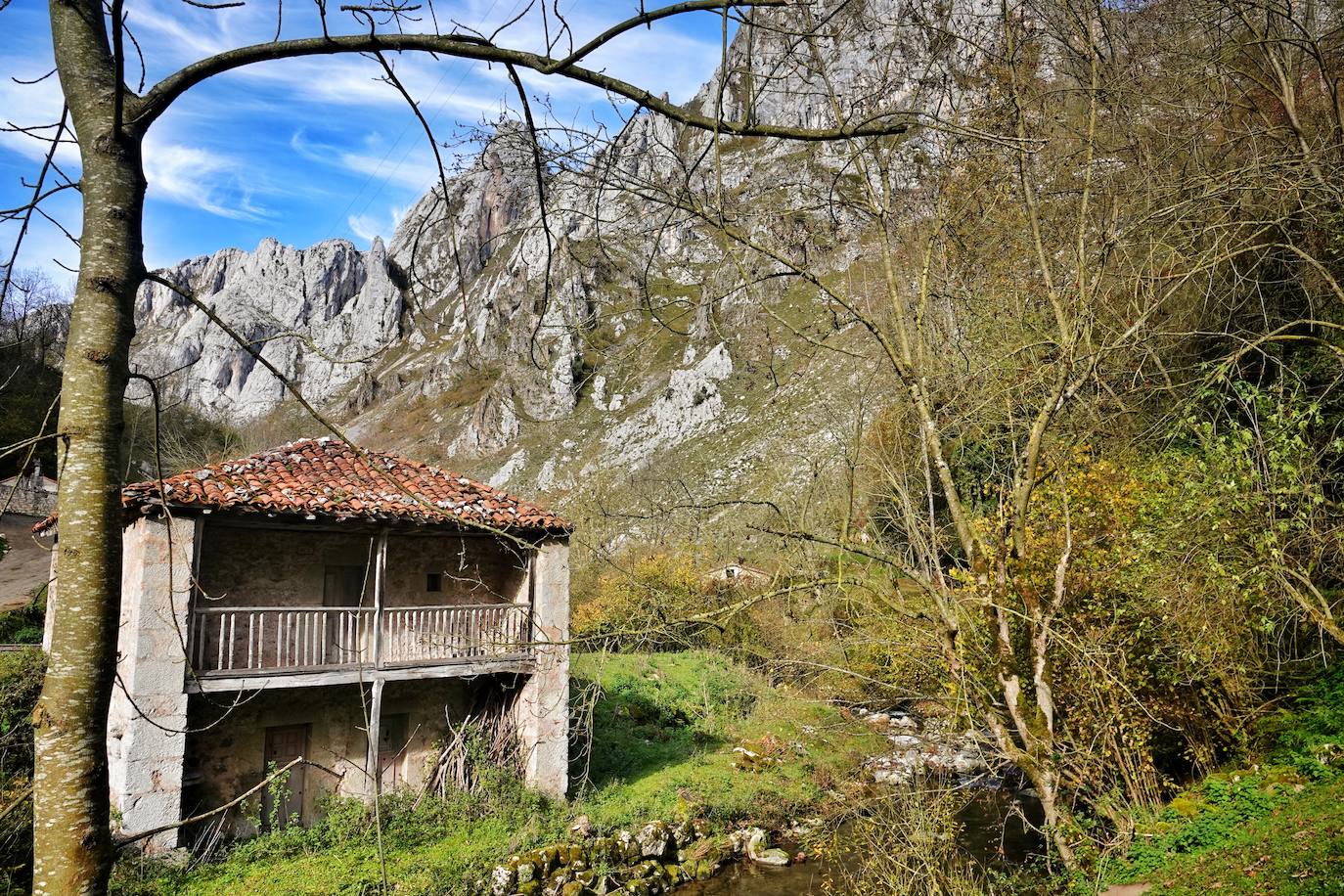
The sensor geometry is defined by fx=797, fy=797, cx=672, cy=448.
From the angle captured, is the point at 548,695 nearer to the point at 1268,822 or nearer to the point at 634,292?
the point at 1268,822

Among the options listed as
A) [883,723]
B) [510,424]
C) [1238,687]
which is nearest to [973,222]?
[1238,687]

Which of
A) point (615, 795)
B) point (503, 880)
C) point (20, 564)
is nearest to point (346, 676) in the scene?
point (503, 880)

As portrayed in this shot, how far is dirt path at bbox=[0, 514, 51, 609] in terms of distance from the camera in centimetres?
2040

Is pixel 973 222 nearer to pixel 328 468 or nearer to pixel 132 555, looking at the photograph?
pixel 328 468

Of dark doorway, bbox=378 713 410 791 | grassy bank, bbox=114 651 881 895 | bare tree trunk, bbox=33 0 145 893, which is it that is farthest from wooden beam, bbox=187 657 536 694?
bare tree trunk, bbox=33 0 145 893

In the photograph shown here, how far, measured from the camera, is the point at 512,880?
35.1 feet

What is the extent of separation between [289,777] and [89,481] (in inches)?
502

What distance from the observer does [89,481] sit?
1.65m

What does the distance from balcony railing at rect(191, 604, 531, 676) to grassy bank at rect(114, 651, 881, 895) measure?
2125 millimetres

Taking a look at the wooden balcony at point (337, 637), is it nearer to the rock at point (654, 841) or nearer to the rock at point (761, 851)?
the rock at point (654, 841)

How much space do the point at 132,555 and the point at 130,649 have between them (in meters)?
1.47

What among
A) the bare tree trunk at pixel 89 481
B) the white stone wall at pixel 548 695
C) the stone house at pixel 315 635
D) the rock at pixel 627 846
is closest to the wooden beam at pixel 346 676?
the stone house at pixel 315 635

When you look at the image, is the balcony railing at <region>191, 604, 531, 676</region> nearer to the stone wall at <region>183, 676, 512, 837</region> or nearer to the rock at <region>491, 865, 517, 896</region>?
the stone wall at <region>183, 676, 512, 837</region>

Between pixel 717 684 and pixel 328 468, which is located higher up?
pixel 328 468
